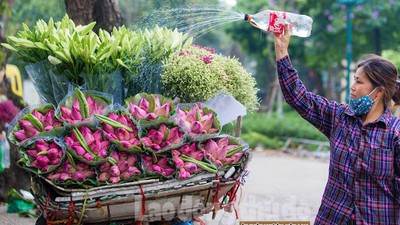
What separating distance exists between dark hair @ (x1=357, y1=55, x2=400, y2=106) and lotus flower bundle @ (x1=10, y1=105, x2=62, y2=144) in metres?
1.50

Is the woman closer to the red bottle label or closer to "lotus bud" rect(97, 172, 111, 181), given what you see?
the red bottle label

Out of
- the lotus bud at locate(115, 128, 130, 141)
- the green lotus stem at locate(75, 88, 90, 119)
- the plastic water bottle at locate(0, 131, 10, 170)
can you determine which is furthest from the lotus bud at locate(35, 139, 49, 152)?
the plastic water bottle at locate(0, 131, 10, 170)

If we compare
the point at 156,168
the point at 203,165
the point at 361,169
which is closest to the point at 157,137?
the point at 156,168

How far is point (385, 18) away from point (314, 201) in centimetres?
1042

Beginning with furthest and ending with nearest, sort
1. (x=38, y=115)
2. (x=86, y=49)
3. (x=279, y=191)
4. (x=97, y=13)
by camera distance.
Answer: (x=279, y=191), (x=97, y=13), (x=86, y=49), (x=38, y=115)

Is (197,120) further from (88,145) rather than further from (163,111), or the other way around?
(88,145)

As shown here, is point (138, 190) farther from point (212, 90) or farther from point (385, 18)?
point (385, 18)

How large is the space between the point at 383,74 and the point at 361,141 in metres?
0.35

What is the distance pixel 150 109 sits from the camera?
2957 millimetres

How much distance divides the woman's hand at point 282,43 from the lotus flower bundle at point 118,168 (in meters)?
0.89

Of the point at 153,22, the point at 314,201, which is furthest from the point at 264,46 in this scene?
the point at 153,22

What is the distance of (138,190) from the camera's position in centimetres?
273

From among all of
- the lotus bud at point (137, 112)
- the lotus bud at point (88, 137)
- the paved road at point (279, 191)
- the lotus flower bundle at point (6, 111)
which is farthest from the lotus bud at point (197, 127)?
the lotus flower bundle at point (6, 111)

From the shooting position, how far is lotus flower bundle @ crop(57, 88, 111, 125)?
9.39ft
